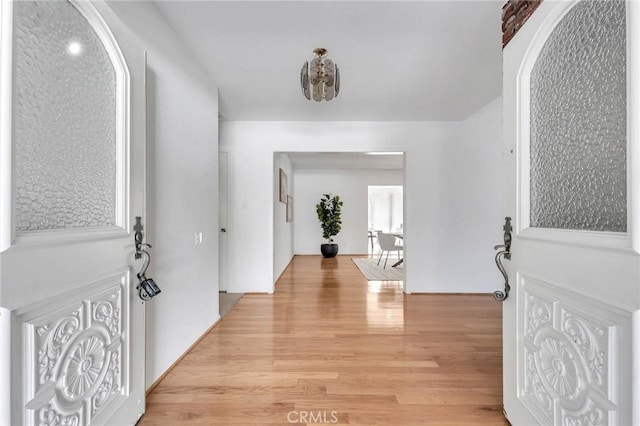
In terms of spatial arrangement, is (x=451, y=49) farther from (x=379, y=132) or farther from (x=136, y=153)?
(x=136, y=153)

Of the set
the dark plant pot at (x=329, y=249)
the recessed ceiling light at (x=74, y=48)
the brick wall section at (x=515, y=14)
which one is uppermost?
the brick wall section at (x=515, y=14)

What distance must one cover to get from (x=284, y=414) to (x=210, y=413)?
401mm

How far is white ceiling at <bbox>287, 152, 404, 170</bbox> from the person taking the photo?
6.50 m

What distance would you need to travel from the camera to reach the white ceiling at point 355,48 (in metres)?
1.83

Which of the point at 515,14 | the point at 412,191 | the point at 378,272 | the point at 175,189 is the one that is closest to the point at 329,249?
the point at 378,272

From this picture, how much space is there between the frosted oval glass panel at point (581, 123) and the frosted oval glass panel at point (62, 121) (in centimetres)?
181

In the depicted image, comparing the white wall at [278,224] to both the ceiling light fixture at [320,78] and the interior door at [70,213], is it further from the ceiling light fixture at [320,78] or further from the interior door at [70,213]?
the interior door at [70,213]

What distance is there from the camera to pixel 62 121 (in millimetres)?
1010

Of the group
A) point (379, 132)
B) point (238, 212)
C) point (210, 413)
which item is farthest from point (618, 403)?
point (238, 212)

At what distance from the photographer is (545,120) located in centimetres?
126

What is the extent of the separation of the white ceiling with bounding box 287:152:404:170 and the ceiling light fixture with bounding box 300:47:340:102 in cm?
408

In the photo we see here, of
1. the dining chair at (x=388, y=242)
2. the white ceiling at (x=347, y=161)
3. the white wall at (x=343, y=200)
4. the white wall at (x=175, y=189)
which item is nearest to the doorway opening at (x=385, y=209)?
the white wall at (x=343, y=200)

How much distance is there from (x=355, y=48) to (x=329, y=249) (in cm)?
579

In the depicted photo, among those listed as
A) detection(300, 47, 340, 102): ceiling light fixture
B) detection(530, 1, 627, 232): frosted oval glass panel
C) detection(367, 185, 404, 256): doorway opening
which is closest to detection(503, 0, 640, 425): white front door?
detection(530, 1, 627, 232): frosted oval glass panel
